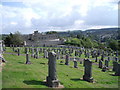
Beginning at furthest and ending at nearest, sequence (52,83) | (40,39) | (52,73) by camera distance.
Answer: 1. (40,39)
2. (52,73)
3. (52,83)

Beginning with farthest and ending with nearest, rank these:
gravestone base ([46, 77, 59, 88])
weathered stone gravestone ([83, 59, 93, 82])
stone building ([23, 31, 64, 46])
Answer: stone building ([23, 31, 64, 46])
weathered stone gravestone ([83, 59, 93, 82])
gravestone base ([46, 77, 59, 88])

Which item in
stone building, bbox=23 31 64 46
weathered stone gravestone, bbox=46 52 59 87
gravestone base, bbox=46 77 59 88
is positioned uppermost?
stone building, bbox=23 31 64 46

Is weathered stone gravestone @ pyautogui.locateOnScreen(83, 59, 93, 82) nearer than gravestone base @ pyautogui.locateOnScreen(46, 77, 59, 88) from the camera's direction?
No

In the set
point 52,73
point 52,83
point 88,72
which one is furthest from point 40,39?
point 52,83

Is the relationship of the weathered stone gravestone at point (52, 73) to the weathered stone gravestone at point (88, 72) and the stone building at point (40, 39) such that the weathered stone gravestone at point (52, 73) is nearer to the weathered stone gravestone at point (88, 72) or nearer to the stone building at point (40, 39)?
the weathered stone gravestone at point (88, 72)

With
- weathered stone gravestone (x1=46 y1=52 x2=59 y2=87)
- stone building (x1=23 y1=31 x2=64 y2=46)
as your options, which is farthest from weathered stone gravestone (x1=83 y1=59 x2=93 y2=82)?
stone building (x1=23 y1=31 x2=64 y2=46)

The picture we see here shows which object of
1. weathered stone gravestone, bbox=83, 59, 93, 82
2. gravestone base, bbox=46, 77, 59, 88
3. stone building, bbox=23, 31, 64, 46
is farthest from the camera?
stone building, bbox=23, 31, 64, 46

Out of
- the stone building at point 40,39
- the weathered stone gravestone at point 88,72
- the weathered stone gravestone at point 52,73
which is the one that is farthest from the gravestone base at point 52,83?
the stone building at point 40,39

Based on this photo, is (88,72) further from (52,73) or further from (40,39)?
(40,39)

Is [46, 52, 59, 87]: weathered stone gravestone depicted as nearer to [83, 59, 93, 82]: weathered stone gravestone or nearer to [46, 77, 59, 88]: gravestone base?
[46, 77, 59, 88]: gravestone base

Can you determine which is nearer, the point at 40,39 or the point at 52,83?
the point at 52,83

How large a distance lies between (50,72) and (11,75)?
11.6ft

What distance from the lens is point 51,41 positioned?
8900 cm

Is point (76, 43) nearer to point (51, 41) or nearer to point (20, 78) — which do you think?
point (51, 41)
